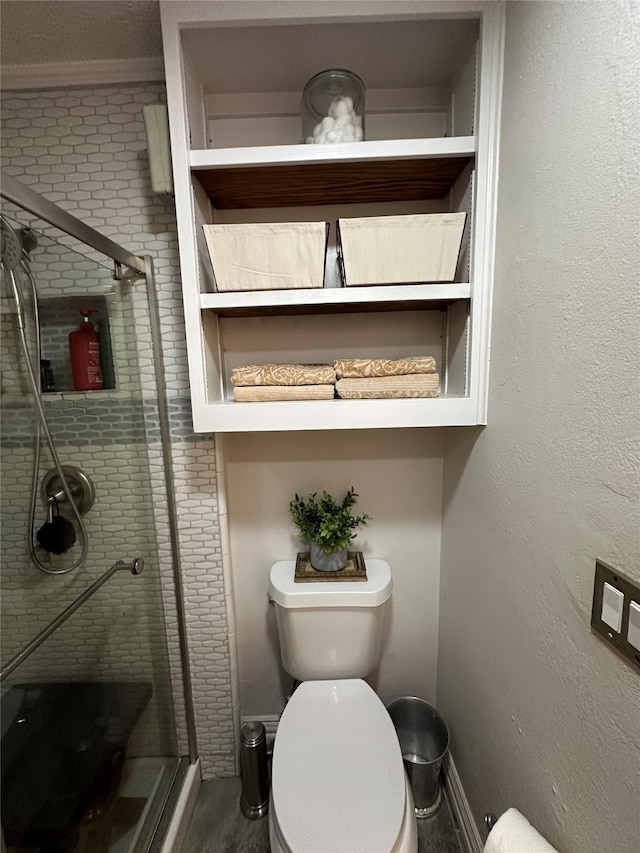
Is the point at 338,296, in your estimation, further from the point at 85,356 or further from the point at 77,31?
the point at 77,31

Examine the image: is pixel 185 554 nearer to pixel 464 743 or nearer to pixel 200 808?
pixel 200 808

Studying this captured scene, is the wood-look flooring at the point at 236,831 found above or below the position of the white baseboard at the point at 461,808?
below

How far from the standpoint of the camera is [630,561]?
0.52m

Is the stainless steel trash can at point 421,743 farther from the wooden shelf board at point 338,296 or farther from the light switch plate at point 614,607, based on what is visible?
the wooden shelf board at point 338,296

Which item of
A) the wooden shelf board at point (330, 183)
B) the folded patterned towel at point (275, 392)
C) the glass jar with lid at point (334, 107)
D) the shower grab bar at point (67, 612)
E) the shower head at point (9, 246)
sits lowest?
the shower grab bar at point (67, 612)

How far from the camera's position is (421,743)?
1351 mm

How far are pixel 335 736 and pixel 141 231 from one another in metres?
1.54

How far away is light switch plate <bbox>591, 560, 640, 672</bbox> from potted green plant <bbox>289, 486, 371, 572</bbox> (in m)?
0.69

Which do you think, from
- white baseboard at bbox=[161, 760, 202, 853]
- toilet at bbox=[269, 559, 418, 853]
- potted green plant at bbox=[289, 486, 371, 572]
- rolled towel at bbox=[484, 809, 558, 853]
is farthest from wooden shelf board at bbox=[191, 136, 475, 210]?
white baseboard at bbox=[161, 760, 202, 853]

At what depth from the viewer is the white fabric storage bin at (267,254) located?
0.90 metres

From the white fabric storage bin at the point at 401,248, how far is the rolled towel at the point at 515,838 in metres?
1.13

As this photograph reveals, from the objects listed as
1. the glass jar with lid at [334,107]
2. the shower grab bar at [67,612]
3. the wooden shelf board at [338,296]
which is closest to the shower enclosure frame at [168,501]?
the shower grab bar at [67,612]

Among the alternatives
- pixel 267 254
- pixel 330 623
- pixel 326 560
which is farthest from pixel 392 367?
pixel 330 623

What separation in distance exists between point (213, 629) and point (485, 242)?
56.3 inches
